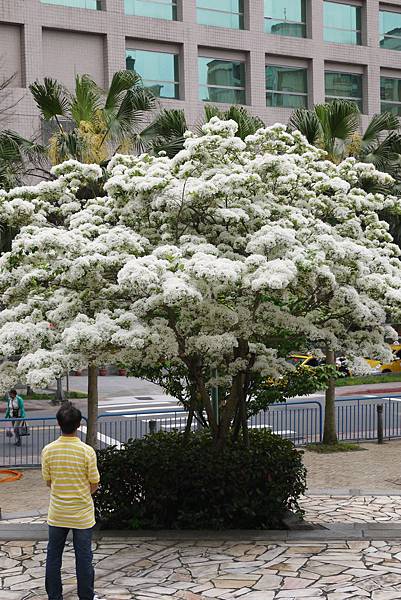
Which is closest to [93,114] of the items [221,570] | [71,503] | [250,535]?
[250,535]

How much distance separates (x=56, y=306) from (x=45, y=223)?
1279 millimetres

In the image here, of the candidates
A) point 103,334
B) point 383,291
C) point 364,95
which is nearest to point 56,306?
point 103,334

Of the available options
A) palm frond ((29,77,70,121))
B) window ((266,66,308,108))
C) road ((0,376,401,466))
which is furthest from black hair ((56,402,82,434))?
window ((266,66,308,108))

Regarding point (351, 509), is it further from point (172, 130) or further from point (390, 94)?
point (390, 94)

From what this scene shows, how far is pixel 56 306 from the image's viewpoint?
10766 mm

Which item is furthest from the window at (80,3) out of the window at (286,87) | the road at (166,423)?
the road at (166,423)

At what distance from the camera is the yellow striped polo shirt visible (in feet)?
25.9

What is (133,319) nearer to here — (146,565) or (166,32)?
(146,565)

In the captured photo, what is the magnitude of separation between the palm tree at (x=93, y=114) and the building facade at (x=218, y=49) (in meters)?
12.3

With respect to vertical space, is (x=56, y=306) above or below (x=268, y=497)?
above

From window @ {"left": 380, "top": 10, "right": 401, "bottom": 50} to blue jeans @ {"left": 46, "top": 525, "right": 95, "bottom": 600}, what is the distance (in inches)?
1482

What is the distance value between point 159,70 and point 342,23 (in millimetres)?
9902

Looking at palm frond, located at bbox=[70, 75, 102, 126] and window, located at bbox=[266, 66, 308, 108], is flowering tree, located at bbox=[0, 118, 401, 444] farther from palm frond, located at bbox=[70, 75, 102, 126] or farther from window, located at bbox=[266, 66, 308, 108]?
window, located at bbox=[266, 66, 308, 108]

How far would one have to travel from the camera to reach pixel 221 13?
37.4m
